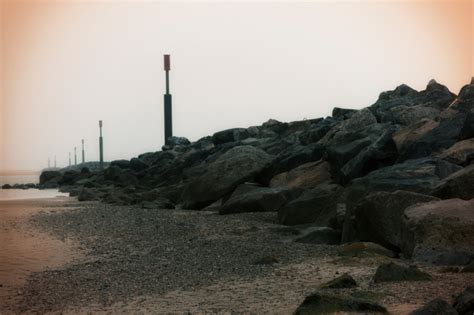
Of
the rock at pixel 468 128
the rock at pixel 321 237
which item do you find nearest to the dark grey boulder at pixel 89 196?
the rock at pixel 321 237

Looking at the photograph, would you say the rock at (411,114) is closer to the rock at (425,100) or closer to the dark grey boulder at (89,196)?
the rock at (425,100)

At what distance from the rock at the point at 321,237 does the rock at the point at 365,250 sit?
1.44 meters

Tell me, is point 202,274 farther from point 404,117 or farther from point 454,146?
point 404,117

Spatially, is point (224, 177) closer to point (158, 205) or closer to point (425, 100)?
point (158, 205)

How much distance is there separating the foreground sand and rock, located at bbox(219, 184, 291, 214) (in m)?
1.81

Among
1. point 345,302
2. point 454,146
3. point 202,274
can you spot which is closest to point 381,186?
point 454,146

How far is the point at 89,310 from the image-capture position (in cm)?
625

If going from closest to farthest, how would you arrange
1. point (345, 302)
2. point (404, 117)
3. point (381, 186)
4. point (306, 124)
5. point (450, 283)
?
point (345, 302) < point (450, 283) < point (381, 186) < point (404, 117) < point (306, 124)

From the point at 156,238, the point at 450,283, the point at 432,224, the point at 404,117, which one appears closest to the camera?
the point at 450,283

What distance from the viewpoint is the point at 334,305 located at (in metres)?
5.18

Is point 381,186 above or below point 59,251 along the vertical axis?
above

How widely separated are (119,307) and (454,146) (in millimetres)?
8452

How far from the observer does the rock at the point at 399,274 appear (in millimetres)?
6188

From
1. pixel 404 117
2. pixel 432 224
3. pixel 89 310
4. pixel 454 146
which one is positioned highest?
pixel 404 117
